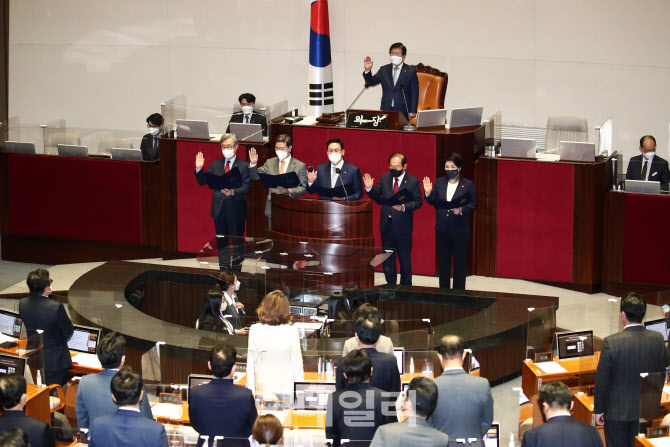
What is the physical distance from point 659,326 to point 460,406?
7.41 feet

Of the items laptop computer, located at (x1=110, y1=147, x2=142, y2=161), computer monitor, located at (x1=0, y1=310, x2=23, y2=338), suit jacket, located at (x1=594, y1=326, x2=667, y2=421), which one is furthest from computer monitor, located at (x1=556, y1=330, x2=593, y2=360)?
laptop computer, located at (x1=110, y1=147, x2=142, y2=161)

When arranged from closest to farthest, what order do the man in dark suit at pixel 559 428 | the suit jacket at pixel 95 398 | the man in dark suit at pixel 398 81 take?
the man in dark suit at pixel 559 428 → the suit jacket at pixel 95 398 → the man in dark suit at pixel 398 81

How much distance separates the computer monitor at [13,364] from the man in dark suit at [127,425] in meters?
1.47

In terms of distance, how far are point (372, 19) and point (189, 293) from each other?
5452 mm

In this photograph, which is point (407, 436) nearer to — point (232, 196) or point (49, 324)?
point (49, 324)

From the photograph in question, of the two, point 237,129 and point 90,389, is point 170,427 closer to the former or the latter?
point 90,389

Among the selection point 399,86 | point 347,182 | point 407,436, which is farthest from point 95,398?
point 399,86

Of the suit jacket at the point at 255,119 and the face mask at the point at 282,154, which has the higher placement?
the suit jacket at the point at 255,119

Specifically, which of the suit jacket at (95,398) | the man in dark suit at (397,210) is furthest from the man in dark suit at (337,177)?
the suit jacket at (95,398)

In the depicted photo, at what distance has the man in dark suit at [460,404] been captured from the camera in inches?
194

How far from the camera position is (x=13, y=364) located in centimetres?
598

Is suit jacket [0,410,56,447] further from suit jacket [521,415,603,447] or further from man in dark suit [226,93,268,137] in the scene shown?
man in dark suit [226,93,268,137]

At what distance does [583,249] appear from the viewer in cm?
991

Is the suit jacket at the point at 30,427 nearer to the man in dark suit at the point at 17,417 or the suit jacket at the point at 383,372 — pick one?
the man in dark suit at the point at 17,417
